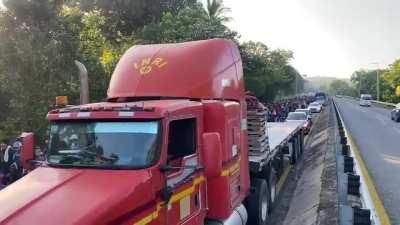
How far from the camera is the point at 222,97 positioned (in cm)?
775

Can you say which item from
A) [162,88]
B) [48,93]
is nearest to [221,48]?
[162,88]

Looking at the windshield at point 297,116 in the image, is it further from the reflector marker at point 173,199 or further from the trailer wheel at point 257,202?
the reflector marker at point 173,199

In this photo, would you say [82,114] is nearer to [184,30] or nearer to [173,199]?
[173,199]

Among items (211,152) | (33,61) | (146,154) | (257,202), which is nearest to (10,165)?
(33,61)

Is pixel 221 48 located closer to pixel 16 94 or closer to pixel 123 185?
pixel 123 185

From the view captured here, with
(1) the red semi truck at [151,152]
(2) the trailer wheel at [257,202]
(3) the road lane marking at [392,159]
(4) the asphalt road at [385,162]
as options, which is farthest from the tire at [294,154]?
(1) the red semi truck at [151,152]

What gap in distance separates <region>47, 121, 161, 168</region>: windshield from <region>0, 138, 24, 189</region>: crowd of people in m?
5.46

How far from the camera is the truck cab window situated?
5566 mm

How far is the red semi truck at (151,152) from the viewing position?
446 centimetres

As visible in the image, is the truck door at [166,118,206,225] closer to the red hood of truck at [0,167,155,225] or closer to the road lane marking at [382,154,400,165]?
the red hood of truck at [0,167,155,225]

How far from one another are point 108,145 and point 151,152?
0.47 metres

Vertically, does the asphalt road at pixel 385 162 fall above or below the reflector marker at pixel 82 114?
below

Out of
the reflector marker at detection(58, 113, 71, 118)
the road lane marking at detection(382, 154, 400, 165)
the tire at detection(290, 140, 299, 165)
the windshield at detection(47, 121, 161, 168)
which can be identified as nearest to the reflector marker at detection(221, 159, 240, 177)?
the windshield at detection(47, 121, 161, 168)

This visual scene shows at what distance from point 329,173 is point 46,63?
8.82m
